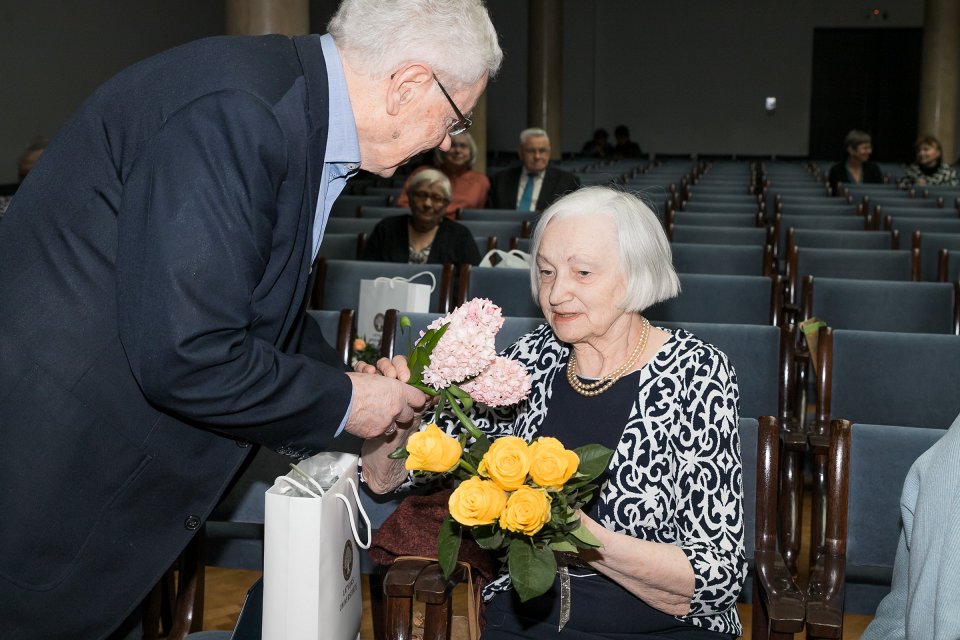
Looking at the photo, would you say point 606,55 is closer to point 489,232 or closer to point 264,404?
point 489,232

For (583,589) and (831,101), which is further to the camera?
(831,101)

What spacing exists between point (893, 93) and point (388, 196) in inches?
720

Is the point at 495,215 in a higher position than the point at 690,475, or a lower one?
higher

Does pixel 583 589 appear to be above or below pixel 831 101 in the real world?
below

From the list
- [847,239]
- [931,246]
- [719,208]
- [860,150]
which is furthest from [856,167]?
[847,239]

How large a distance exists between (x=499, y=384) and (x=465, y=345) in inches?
4.5

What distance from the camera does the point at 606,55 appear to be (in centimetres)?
2369

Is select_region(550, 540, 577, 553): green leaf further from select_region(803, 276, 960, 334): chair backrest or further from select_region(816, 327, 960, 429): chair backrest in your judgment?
select_region(803, 276, 960, 334): chair backrest

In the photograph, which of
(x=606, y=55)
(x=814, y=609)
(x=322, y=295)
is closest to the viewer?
(x=814, y=609)

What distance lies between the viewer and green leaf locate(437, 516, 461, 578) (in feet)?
5.31

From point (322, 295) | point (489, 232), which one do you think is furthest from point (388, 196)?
point (322, 295)

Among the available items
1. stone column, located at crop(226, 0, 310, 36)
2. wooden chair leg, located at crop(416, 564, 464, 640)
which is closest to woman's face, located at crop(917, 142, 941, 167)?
stone column, located at crop(226, 0, 310, 36)

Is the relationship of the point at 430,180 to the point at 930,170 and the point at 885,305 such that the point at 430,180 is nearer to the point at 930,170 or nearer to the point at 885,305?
the point at 885,305

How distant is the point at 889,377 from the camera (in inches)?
131
